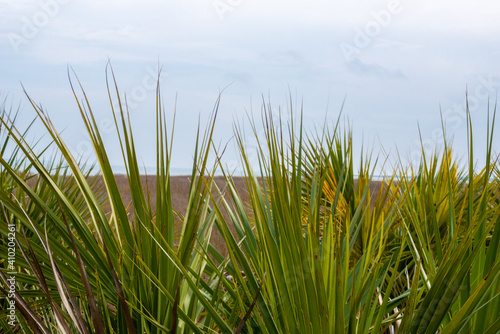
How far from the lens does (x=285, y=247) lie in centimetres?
66

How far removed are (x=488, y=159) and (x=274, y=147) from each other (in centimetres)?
38

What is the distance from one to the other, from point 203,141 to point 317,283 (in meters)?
0.47

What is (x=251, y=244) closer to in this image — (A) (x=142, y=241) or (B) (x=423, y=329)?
(A) (x=142, y=241)

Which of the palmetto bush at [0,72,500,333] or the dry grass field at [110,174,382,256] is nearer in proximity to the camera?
the palmetto bush at [0,72,500,333]

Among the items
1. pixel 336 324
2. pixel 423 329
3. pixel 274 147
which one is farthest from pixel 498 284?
pixel 274 147

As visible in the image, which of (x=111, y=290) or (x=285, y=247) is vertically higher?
(x=285, y=247)

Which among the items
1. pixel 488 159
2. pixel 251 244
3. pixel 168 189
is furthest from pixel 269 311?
pixel 488 159

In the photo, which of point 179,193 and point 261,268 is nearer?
point 261,268

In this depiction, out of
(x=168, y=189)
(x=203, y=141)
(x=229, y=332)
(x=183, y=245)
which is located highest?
(x=203, y=141)

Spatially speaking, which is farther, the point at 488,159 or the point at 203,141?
the point at 203,141

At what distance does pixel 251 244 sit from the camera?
909mm

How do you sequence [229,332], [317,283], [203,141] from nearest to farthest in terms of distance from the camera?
[317,283], [229,332], [203,141]

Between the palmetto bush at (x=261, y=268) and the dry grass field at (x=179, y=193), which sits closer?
the palmetto bush at (x=261, y=268)

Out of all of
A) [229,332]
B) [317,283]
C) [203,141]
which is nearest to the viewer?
[317,283]
